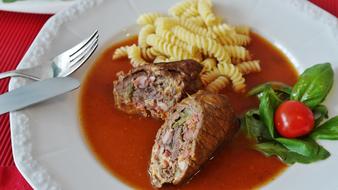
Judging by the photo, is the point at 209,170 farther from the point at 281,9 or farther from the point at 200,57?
the point at 281,9

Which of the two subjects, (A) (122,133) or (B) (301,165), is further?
(A) (122,133)

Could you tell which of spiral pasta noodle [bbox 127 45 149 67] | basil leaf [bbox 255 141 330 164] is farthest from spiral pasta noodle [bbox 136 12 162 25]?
basil leaf [bbox 255 141 330 164]

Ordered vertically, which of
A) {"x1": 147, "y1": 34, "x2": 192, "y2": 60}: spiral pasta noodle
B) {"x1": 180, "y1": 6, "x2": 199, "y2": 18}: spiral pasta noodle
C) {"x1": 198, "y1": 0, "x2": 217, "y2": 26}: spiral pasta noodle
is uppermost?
{"x1": 198, "y1": 0, "x2": 217, "y2": 26}: spiral pasta noodle

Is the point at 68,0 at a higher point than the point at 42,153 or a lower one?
higher

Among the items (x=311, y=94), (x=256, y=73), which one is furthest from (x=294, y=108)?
(x=256, y=73)

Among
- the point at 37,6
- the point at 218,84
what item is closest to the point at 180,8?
the point at 218,84

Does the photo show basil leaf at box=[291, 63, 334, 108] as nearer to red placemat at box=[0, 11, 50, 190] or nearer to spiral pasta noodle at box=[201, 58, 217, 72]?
spiral pasta noodle at box=[201, 58, 217, 72]

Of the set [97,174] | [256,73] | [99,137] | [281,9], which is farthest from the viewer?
[281,9]
